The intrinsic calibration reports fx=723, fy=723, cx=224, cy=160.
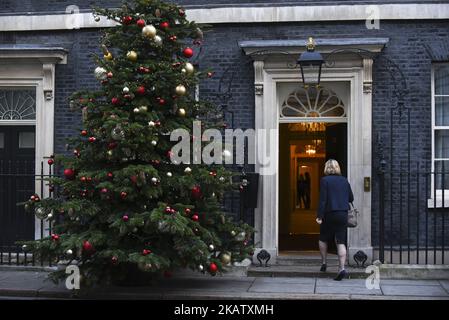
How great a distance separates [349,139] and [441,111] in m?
1.71

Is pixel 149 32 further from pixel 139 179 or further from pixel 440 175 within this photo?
pixel 440 175

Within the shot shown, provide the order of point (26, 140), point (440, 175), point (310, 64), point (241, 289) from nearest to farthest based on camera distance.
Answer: point (241, 289), point (310, 64), point (440, 175), point (26, 140)

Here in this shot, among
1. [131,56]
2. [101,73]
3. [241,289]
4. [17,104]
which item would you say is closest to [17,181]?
[17,104]

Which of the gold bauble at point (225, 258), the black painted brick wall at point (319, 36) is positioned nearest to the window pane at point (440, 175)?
the black painted brick wall at point (319, 36)

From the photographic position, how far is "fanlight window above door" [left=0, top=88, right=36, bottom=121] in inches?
534

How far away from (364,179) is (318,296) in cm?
306

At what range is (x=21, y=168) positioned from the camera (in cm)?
1333

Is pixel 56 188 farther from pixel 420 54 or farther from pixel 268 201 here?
pixel 420 54

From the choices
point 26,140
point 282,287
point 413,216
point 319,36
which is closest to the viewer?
point 282,287

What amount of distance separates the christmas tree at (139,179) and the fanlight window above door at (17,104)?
3448mm

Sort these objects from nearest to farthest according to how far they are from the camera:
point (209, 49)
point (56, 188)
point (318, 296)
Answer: point (318, 296), point (56, 188), point (209, 49)

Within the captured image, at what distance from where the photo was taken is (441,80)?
12672 mm

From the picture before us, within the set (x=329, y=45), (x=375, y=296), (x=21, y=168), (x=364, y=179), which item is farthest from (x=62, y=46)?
(x=375, y=296)

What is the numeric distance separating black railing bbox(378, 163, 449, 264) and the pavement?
1.22m
